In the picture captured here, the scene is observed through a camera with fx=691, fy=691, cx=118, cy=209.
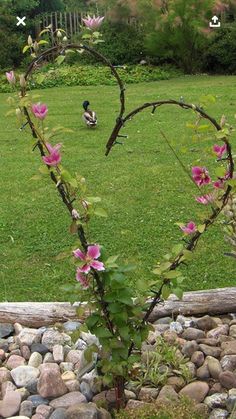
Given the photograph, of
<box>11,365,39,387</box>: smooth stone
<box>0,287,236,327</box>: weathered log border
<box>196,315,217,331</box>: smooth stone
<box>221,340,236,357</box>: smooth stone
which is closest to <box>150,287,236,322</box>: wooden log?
<box>0,287,236,327</box>: weathered log border

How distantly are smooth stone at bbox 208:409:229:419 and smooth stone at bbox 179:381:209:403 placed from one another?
11 centimetres

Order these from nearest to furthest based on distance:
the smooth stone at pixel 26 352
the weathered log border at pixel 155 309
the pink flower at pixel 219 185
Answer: the pink flower at pixel 219 185, the smooth stone at pixel 26 352, the weathered log border at pixel 155 309

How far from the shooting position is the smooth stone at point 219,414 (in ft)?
8.32

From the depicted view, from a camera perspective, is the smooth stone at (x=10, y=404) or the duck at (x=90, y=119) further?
the duck at (x=90, y=119)

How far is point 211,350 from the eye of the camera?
9.75ft

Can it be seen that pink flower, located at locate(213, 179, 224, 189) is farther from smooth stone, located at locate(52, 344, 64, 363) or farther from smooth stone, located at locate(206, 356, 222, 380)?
smooth stone, located at locate(52, 344, 64, 363)

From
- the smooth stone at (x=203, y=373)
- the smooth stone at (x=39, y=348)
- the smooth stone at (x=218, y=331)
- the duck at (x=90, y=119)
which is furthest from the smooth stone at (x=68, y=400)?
the duck at (x=90, y=119)

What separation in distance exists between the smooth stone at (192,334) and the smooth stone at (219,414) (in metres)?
0.57

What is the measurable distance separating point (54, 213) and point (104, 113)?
15.3 feet

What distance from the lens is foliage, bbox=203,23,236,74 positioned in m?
14.7

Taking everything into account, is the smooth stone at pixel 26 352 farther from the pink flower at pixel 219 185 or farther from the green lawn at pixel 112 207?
the pink flower at pixel 219 185

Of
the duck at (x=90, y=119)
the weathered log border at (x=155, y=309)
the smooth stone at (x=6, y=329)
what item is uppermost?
the weathered log border at (x=155, y=309)

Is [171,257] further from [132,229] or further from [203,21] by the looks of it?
[203,21]

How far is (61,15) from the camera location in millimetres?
18016
